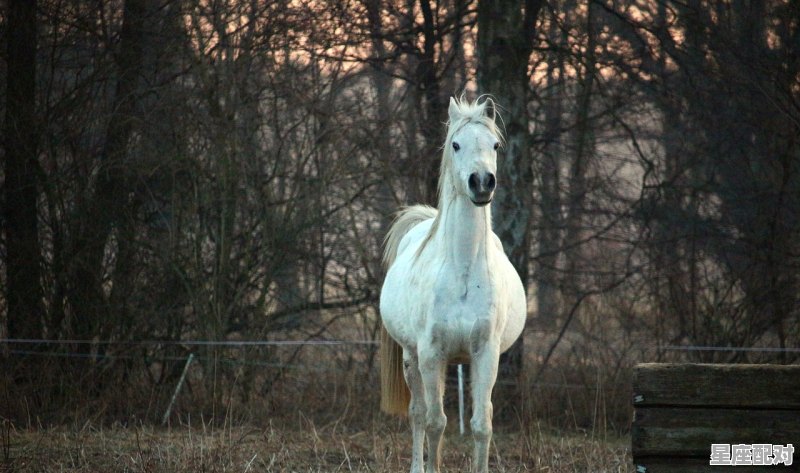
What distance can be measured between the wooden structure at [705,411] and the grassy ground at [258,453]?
173cm

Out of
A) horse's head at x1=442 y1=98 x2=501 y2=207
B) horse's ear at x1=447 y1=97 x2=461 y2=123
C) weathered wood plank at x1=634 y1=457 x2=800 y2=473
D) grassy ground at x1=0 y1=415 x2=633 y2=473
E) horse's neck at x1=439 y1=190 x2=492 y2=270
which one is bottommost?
grassy ground at x1=0 y1=415 x2=633 y2=473

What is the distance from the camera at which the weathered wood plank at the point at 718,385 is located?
13.3ft

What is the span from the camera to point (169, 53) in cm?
987

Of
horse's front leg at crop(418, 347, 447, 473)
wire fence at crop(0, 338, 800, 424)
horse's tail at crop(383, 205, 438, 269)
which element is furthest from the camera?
wire fence at crop(0, 338, 800, 424)

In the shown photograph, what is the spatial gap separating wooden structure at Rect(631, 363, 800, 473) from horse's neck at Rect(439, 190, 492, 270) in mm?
1504

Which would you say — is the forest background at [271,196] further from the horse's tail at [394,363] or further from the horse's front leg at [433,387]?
the horse's front leg at [433,387]

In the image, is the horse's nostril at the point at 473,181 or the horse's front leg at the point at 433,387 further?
the horse's front leg at the point at 433,387

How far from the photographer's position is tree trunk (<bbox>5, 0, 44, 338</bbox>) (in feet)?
31.2

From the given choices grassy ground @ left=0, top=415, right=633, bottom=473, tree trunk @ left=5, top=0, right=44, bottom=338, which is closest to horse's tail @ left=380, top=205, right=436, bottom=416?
grassy ground @ left=0, top=415, right=633, bottom=473

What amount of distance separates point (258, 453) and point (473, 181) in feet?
9.77

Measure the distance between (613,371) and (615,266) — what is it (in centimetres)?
242
